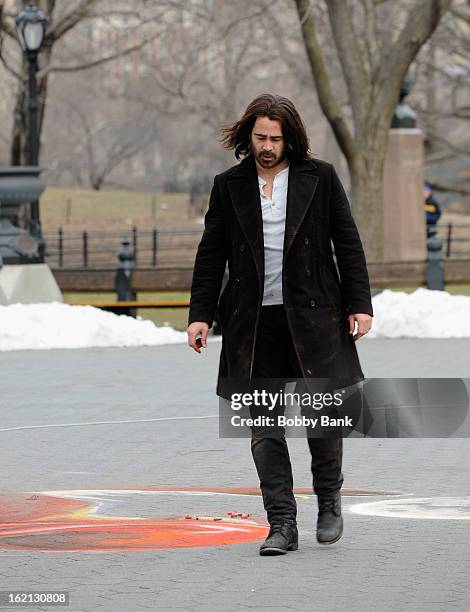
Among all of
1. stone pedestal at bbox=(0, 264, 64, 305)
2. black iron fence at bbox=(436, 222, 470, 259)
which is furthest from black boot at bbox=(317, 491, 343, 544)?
black iron fence at bbox=(436, 222, 470, 259)

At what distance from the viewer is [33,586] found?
6.01 m

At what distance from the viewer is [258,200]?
264 inches

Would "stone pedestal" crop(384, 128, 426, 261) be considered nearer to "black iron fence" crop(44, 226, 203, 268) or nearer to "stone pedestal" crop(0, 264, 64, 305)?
"black iron fence" crop(44, 226, 203, 268)

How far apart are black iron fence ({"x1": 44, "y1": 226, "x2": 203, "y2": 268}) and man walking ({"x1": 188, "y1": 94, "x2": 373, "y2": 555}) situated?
28165 millimetres

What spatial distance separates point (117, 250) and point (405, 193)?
12601mm

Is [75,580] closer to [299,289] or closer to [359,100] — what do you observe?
[299,289]

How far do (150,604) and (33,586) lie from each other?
523mm

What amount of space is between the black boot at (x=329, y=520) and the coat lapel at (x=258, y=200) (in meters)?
0.97

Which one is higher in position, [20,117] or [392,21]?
[392,21]

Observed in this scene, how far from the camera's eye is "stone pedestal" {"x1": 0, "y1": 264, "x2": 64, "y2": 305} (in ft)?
60.1

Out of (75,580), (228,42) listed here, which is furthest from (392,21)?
(75,580)

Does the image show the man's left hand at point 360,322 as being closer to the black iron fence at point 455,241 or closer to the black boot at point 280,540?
the black boot at point 280,540

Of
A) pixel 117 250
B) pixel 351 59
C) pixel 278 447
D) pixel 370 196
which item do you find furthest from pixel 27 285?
pixel 117 250

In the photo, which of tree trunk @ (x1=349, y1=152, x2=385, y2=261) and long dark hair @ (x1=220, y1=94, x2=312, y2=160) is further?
tree trunk @ (x1=349, y1=152, x2=385, y2=261)
